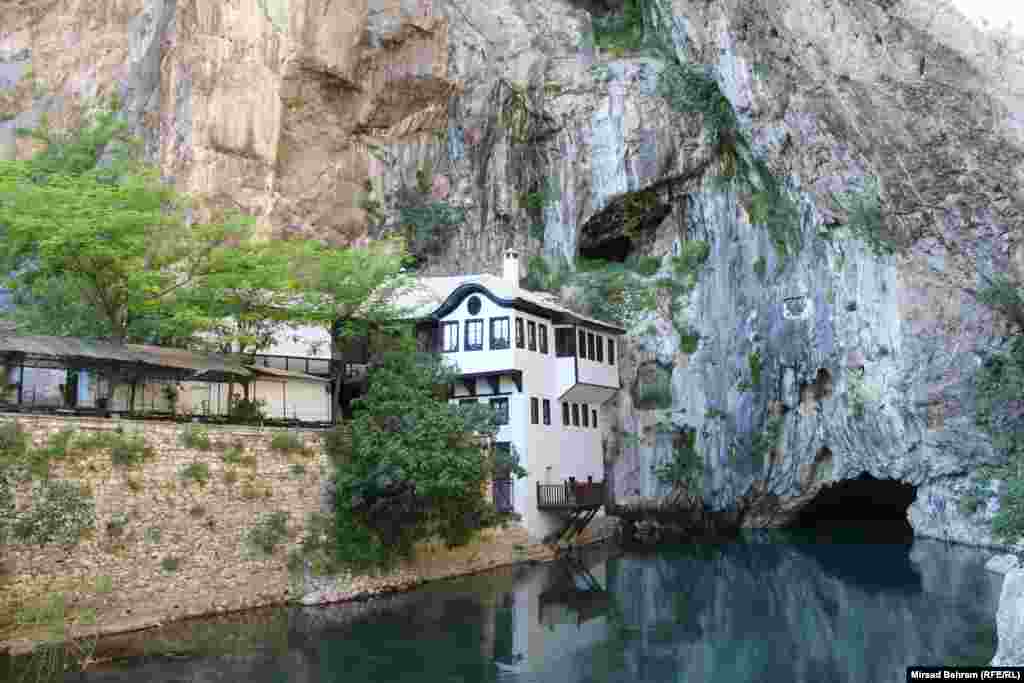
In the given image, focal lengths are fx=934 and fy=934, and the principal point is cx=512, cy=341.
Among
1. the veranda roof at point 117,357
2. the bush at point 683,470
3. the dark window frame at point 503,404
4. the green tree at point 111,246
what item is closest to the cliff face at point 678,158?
the bush at point 683,470

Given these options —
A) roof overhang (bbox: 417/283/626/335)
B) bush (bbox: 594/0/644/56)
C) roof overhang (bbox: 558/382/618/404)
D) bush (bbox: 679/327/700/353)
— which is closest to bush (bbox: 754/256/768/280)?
bush (bbox: 679/327/700/353)

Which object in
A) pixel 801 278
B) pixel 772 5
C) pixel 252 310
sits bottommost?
pixel 252 310

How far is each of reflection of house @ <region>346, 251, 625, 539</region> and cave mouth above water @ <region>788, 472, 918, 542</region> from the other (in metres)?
12.3

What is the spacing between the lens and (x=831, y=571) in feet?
96.3

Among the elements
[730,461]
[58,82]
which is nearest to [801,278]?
[730,461]

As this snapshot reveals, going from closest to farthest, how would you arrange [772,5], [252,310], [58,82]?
1. [252,310]
2. [772,5]
3. [58,82]

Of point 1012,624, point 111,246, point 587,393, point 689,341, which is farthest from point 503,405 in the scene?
point 1012,624

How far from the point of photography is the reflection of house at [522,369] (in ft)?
107

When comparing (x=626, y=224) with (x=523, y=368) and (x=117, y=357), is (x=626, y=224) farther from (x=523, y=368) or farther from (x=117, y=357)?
(x=117, y=357)

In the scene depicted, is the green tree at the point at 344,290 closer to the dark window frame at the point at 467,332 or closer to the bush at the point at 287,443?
the dark window frame at the point at 467,332

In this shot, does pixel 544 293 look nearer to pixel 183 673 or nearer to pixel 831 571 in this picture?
pixel 831 571

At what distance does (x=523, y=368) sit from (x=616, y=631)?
13.0m

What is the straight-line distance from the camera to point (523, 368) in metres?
32.9

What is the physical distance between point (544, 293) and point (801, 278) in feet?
35.7
